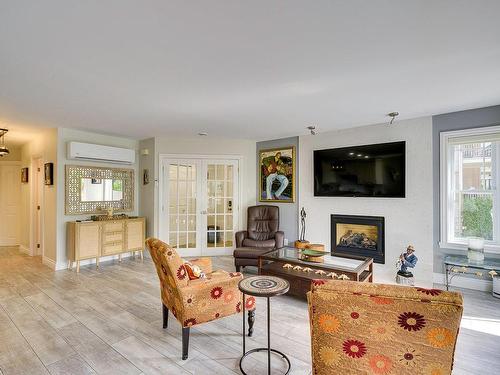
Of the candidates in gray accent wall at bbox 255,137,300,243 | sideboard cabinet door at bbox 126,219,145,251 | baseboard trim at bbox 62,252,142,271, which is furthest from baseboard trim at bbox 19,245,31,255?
gray accent wall at bbox 255,137,300,243

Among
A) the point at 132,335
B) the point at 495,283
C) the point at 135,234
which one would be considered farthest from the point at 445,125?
the point at 135,234

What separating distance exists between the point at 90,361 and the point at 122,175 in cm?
379

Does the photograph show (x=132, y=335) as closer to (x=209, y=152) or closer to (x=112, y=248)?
(x=112, y=248)

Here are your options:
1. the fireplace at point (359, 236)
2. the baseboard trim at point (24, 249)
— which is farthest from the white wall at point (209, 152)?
the baseboard trim at point (24, 249)

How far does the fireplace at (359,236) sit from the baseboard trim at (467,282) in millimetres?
705

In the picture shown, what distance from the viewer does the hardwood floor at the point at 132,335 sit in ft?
6.29

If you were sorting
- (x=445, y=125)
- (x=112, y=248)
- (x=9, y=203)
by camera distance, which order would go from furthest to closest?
(x=9, y=203), (x=112, y=248), (x=445, y=125)

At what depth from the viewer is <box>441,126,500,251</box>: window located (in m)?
3.30

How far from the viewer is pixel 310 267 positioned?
3115mm

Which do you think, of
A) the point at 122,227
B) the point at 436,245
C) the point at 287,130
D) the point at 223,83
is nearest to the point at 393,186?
the point at 436,245

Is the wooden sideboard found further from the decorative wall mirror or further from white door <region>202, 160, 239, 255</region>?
white door <region>202, 160, 239, 255</region>

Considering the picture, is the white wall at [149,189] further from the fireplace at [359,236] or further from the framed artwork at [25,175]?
the fireplace at [359,236]

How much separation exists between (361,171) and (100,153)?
4.50 meters

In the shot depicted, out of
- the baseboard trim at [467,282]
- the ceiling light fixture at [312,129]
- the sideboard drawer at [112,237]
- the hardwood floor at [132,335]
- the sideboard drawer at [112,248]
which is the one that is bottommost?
the hardwood floor at [132,335]
